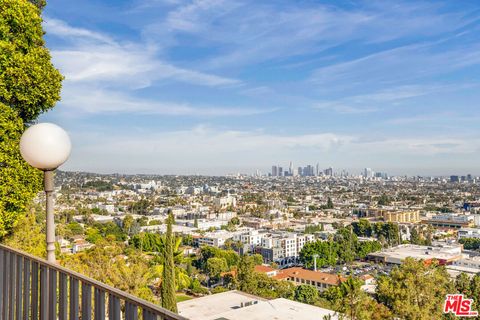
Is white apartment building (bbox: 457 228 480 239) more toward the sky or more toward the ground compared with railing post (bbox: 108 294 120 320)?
more toward the ground

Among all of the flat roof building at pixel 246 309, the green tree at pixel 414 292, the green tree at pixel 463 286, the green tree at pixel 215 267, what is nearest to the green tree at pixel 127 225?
the green tree at pixel 215 267

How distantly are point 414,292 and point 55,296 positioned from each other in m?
12.7

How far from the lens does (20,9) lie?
4664mm

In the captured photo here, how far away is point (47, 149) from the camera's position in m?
2.71

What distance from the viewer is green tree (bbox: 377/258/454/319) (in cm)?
1249

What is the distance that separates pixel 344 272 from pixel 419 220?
40.4 metres

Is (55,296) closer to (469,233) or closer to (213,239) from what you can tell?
(213,239)

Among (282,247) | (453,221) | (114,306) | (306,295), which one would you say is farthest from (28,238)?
(453,221)

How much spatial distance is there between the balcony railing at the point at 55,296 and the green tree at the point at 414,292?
476 inches

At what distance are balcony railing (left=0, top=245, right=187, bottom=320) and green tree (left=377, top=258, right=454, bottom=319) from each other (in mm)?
12097

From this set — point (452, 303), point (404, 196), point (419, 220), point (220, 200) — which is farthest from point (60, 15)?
point (404, 196)

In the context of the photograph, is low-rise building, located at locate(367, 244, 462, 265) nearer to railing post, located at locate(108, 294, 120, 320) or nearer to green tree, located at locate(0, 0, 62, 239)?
green tree, located at locate(0, 0, 62, 239)

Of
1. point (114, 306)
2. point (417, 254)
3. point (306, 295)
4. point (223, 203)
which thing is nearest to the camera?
point (114, 306)

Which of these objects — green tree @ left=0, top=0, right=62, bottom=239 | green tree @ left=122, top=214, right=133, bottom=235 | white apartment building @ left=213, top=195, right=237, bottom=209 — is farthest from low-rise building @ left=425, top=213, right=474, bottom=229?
green tree @ left=0, top=0, right=62, bottom=239
